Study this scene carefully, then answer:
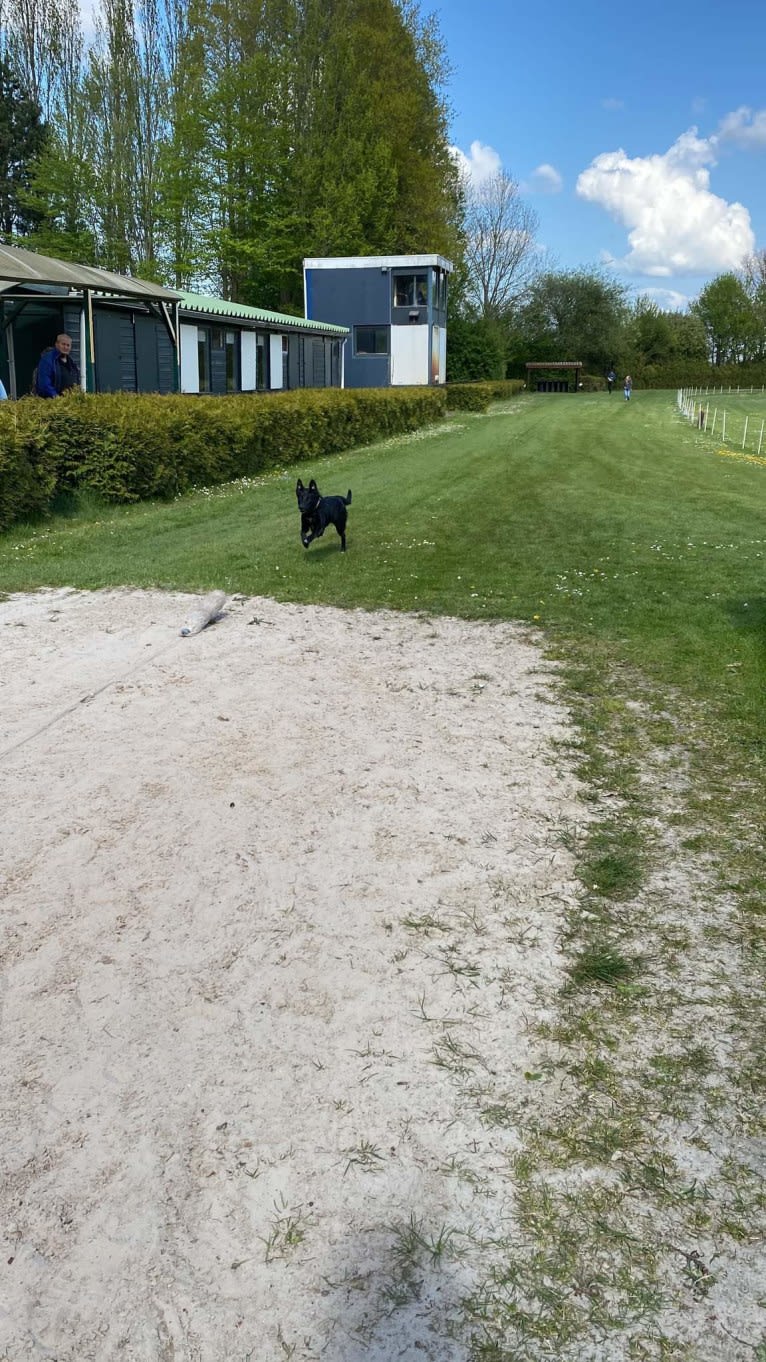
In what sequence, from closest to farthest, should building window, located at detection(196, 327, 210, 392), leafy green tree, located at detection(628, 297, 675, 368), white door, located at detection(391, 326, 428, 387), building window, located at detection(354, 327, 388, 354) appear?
1. building window, located at detection(196, 327, 210, 392)
2. white door, located at detection(391, 326, 428, 387)
3. building window, located at detection(354, 327, 388, 354)
4. leafy green tree, located at detection(628, 297, 675, 368)

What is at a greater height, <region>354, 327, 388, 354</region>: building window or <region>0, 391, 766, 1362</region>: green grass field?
<region>354, 327, 388, 354</region>: building window

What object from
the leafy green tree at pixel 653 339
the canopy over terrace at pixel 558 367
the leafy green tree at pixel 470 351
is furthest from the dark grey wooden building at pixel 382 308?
the leafy green tree at pixel 653 339

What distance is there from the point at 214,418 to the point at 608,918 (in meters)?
13.7

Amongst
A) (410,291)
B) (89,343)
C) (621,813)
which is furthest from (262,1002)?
(410,291)

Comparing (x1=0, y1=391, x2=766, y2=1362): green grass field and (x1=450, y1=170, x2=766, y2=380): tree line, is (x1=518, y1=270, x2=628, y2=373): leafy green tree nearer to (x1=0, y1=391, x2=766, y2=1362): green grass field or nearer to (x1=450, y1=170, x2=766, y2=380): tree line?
(x1=450, y1=170, x2=766, y2=380): tree line

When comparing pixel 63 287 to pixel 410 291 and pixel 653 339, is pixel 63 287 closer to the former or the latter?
pixel 410 291

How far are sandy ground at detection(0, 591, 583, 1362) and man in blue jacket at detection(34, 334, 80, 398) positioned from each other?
8.63 meters

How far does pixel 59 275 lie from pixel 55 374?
2.18m

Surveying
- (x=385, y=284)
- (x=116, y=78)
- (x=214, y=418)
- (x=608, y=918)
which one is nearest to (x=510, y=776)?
(x=608, y=918)

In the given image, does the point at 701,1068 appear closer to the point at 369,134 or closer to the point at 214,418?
the point at 214,418

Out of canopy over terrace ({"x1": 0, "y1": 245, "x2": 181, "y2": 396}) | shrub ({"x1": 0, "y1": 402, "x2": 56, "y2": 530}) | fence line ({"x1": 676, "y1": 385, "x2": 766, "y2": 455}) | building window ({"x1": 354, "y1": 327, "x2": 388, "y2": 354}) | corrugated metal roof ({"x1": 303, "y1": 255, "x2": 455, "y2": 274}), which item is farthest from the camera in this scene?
building window ({"x1": 354, "y1": 327, "x2": 388, "y2": 354})

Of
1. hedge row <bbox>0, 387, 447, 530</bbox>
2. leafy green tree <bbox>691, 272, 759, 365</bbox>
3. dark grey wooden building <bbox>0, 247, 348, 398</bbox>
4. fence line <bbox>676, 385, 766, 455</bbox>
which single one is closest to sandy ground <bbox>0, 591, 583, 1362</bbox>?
hedge row <bbox>0, 387, 447, 530</bbox>

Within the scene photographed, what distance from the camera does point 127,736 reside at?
18.5 feet

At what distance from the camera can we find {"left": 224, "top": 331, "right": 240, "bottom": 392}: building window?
1148 inches
